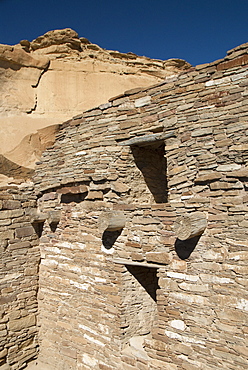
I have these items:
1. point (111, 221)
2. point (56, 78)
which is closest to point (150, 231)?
point (111, 221)

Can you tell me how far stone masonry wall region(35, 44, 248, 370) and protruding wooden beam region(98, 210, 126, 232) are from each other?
16 millimetres

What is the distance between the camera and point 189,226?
4.11 metres

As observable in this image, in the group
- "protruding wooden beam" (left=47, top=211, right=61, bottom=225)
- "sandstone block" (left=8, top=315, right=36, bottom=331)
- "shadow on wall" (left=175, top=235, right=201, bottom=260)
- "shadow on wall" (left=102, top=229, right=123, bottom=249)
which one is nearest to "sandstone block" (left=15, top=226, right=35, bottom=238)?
"protruding wooden beam" (left=47, top=211, right=61, bottom=225)

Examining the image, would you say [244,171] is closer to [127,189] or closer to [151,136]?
[151,136]

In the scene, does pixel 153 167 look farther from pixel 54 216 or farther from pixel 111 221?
pixel 54 216

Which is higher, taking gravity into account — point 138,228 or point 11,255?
point 138,228

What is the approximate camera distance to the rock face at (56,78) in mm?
8297

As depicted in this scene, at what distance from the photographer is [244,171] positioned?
409 cm

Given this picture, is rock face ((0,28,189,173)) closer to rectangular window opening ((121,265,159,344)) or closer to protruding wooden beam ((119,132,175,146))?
protruding wooden beam ((119,132,175,146))

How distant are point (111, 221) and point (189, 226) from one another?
127 centimetres

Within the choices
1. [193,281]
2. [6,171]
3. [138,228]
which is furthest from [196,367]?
Result: [6,171]

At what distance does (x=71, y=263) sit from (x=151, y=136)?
2.65 m

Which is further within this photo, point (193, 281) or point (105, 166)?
point (105, 166)

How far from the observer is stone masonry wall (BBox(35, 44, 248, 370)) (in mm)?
4188
